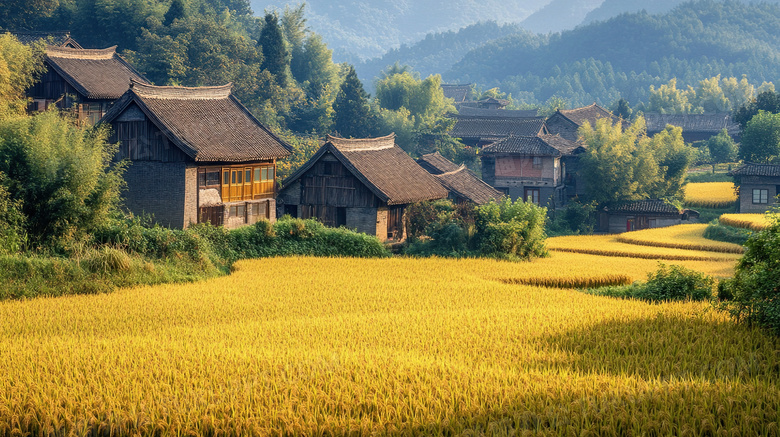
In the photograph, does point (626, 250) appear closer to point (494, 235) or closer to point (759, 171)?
point (494, 235)

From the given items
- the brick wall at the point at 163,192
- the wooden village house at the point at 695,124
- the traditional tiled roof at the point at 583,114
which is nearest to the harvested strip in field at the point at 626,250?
the brick wall at the point at 163,192

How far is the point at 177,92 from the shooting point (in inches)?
1247

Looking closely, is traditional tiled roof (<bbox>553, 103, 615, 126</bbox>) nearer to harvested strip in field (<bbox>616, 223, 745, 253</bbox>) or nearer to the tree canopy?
the tree canopy

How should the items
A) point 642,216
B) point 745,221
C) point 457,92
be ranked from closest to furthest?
point 745,221, point 642,216, point 457,92

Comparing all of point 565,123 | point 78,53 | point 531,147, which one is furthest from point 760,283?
point 565,123

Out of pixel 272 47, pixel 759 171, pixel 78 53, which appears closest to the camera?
pixel 78 53

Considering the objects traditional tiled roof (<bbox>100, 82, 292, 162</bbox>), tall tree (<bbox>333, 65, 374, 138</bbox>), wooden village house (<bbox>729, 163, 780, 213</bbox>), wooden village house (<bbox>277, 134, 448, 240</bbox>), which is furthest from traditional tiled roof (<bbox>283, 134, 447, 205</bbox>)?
tall tree (<bbox>333, 65, 374, 138</bbox>)

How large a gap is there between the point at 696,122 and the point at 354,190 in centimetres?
5644

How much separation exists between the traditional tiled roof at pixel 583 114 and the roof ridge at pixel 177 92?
3548 centimetres

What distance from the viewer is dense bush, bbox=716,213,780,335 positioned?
12.5 meters

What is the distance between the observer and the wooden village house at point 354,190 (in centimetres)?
3400

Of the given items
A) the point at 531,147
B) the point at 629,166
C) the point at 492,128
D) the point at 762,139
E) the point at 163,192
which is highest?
the point at 492,128

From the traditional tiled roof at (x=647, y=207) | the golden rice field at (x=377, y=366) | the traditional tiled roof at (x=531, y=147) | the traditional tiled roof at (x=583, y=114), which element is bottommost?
the golden rice field at (x=377, y=366)

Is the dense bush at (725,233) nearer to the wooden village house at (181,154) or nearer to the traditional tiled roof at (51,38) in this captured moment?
the wooden village house at (181,154)
